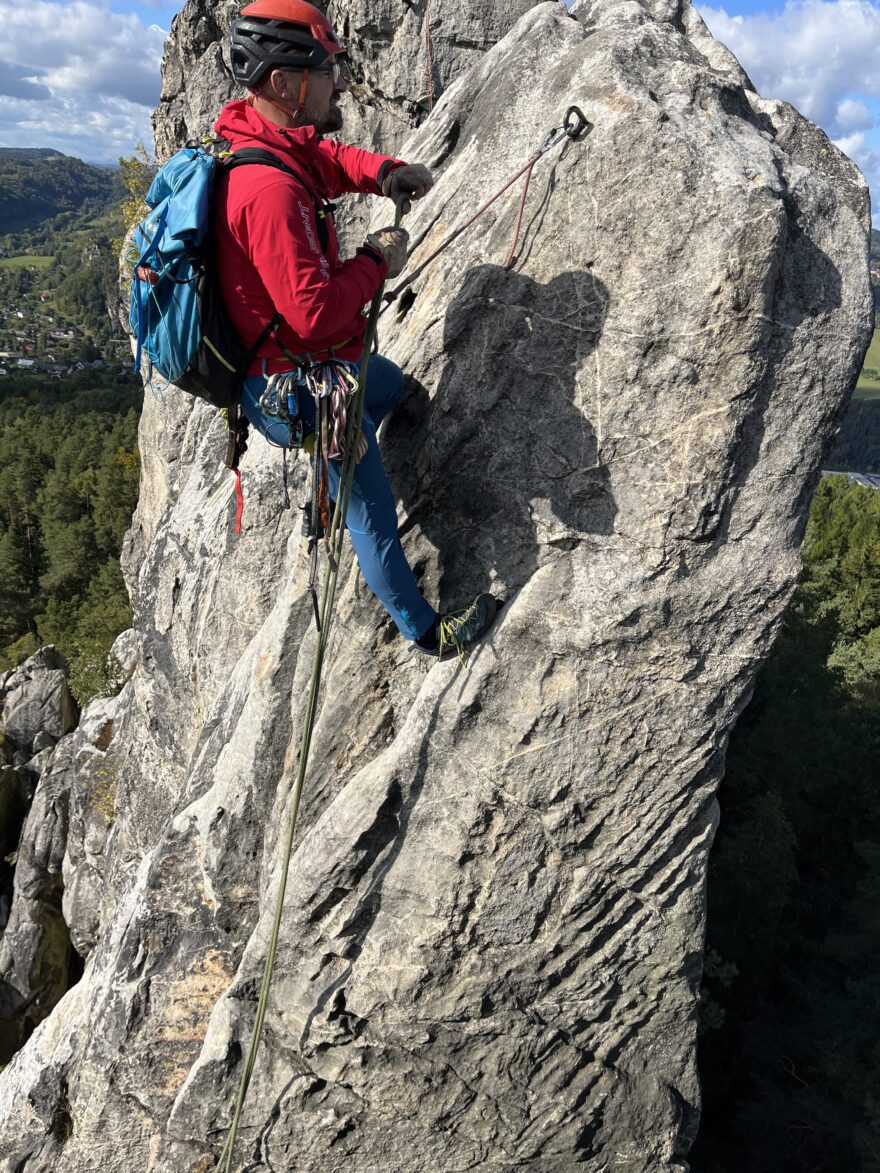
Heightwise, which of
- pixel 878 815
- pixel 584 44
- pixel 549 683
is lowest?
pixel 878 815

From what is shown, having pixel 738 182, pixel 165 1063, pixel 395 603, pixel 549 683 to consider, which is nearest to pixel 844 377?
pixel 738 182

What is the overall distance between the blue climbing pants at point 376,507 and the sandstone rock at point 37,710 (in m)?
18.8

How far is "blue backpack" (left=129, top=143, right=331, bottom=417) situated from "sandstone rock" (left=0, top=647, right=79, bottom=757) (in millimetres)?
19414

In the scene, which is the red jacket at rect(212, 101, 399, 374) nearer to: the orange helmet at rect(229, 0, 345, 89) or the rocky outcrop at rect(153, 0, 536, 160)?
the orange helmet at rect(229, 0, 345, 89)

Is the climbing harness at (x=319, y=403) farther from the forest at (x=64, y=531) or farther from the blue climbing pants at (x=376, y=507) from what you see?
the forest at (x=64, y=531)

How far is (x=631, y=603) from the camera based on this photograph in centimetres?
545

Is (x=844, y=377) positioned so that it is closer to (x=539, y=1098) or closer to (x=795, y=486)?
(x=795, y=486)

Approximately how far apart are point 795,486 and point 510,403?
6.55ft

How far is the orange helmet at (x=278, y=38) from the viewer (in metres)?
4.10

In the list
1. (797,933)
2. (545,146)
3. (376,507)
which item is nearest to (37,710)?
(376,507)

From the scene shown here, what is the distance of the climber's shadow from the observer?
5395mm

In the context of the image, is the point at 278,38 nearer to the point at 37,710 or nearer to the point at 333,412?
the point at 333,412

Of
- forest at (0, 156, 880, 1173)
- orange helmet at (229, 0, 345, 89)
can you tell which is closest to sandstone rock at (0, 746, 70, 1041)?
forest at (0, 156, 880, 1173)

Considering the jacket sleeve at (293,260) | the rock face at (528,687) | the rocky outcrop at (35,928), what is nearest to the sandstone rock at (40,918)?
the rocky outcrop at (35,928)
